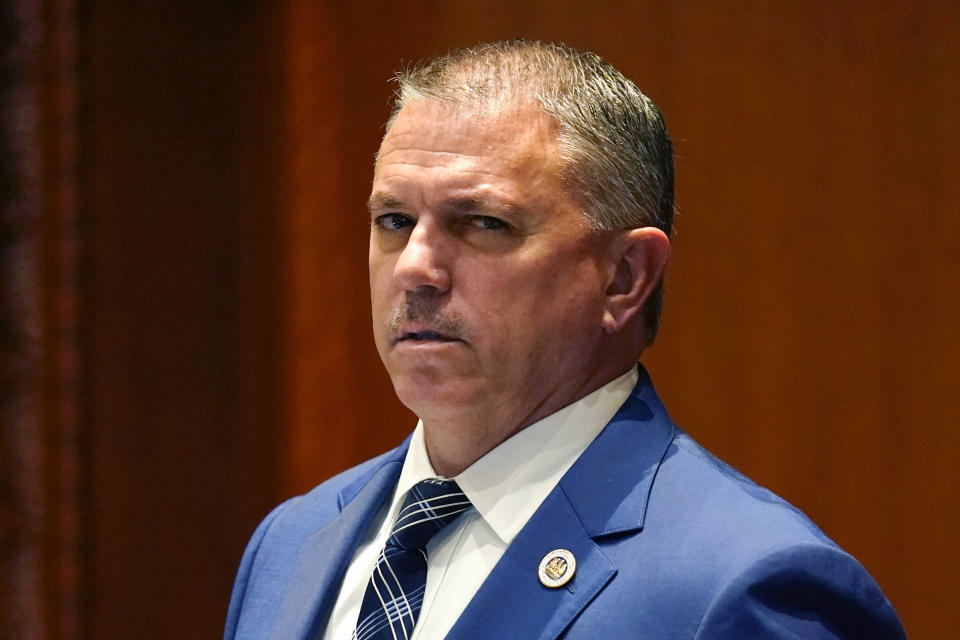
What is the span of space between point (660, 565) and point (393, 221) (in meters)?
0.59

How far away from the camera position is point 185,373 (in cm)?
278

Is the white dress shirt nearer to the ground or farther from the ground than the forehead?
nearer to the ground

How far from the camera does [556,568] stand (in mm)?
1387

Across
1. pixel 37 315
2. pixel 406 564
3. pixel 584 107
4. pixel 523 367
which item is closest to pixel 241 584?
pixel 406 564

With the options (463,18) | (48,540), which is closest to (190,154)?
(463,18)

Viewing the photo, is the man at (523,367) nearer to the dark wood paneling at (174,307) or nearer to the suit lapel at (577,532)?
the suit lapel at (577,532)

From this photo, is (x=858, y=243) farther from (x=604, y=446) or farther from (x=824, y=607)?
(x=824, y=607)

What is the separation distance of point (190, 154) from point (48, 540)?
929 mm

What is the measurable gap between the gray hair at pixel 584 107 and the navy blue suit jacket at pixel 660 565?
0.82 ft

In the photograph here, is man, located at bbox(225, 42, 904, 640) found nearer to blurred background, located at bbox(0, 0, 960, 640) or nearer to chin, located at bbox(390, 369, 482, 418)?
chin, located at bbox(390, 369, 482, 418)

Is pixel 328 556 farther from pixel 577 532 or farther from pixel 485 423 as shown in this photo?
pixel 577 532

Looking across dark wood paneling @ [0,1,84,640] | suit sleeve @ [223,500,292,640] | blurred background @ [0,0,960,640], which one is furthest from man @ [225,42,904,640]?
dark wood paneling @ [0,1,84,640]

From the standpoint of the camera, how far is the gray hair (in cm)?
153

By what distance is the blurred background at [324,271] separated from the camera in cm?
205
